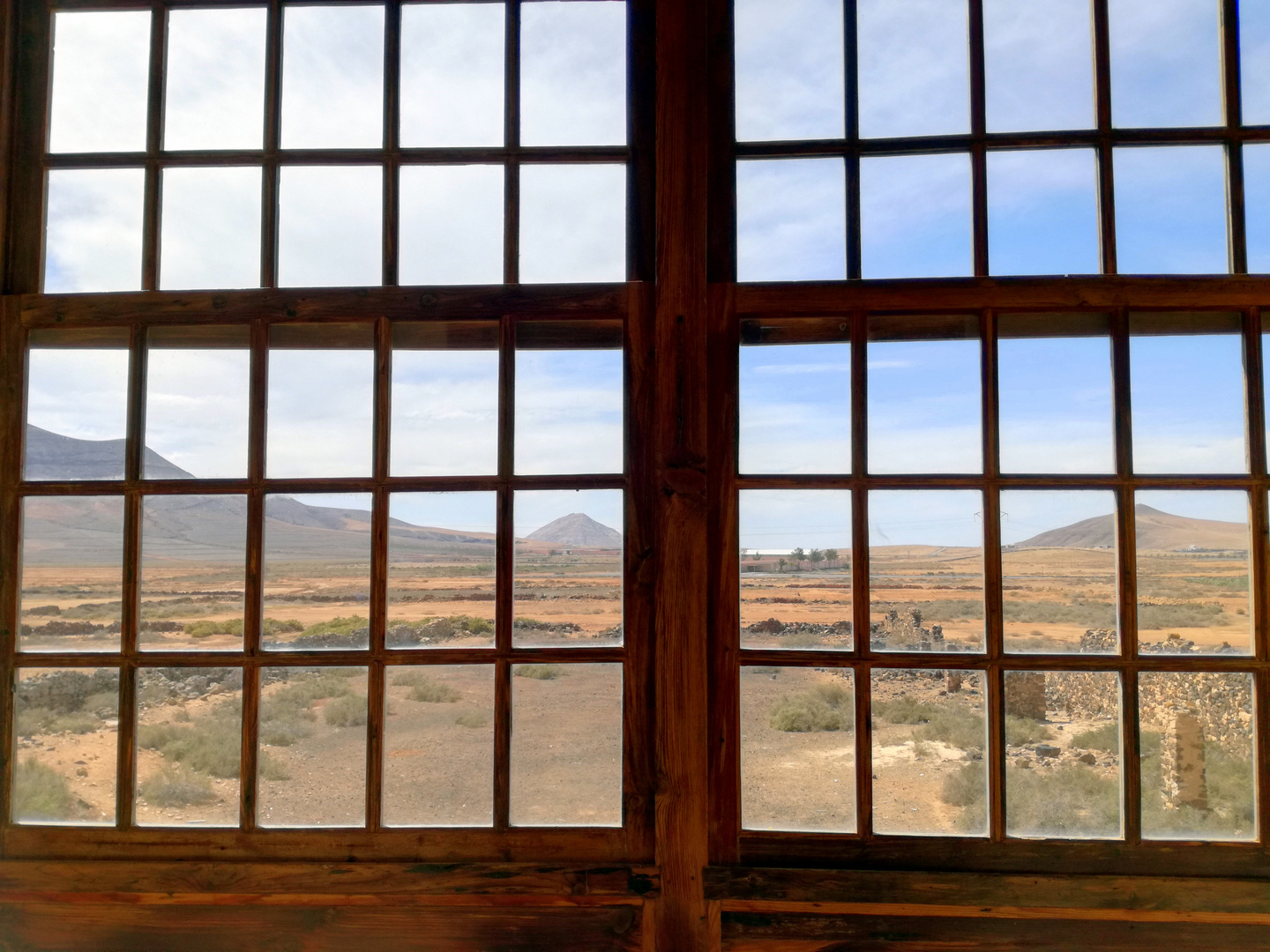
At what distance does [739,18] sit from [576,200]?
54 cm

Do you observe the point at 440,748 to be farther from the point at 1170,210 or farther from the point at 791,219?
the point at 1170,210

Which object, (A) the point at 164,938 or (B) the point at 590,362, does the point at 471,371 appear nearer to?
(B) the point at 590,362

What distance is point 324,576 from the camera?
1.46 m

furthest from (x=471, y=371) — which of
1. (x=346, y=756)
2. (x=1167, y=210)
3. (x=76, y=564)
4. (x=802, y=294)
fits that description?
(x=1167, y=210)

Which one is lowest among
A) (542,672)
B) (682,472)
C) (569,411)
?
(542,672)

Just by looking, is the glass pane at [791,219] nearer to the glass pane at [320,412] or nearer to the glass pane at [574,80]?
the glass pane at [574,80]

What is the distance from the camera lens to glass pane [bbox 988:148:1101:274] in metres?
1.44

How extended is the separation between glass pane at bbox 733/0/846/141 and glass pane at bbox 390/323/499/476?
0.76 metres

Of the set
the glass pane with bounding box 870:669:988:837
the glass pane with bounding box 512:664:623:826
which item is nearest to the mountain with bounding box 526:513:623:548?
the glass pane with bounding box 512:664:623:826

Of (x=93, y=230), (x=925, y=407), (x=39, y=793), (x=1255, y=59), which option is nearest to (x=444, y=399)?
(x=93, y=230)

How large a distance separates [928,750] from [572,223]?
1.34 meters

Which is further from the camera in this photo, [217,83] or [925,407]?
[217,83]

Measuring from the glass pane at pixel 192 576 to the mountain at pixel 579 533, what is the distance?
0.66 meters

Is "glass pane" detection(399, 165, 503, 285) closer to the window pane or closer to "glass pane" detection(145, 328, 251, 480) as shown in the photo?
"glass pane" detection(145, 328, 251, 480)
